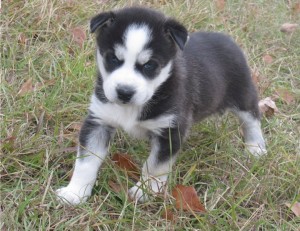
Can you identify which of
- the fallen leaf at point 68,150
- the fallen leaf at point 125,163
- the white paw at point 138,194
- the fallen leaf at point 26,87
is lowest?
the fallen leaf at point 26,87

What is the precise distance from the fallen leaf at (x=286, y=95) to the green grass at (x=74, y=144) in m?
0.04

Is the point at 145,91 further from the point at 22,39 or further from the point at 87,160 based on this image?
the point at 22,39

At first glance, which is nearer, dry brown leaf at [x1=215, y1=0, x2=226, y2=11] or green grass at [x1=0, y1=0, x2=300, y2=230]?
green grass at [x1=0, y1=0, x2=300, y2=230]

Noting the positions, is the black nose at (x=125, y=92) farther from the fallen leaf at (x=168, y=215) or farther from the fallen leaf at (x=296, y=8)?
the fallen leaf at (x=296, y=8)

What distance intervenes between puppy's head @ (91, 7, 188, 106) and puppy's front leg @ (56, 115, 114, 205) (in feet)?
1.18

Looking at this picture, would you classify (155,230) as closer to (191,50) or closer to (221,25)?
(191,50)

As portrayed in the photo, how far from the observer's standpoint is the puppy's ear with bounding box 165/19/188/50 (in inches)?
129

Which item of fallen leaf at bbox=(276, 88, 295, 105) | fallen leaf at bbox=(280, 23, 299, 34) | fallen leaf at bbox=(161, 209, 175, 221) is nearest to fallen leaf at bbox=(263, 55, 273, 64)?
fallen leaf at bbox=(276, 88, 295, 105)

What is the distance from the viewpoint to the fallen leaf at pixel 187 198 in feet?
10.9

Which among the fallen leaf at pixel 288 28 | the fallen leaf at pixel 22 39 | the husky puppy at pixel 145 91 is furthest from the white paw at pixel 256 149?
the fallen leaf at pixel 288 28

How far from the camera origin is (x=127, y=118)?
3506 millimetres

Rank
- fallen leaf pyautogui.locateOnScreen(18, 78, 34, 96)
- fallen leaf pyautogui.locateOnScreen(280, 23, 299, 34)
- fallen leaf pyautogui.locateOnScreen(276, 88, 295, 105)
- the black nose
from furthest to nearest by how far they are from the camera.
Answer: fallen leaf pyautogui.locateOnScreen(280, 23, 299, 34) → fallen leaf pyautogui.locateOnScreen(276, 88, 295, 105) → fallen leaf pyautogui.locateOnScreen(18, 78, 34, 96) → the black nose

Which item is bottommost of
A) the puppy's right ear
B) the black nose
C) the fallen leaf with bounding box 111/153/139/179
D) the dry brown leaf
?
the dry brown leaf

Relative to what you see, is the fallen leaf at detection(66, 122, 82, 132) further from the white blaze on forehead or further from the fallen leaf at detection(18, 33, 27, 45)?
the fallen leaf at detection(18, 33, 27, 45)
